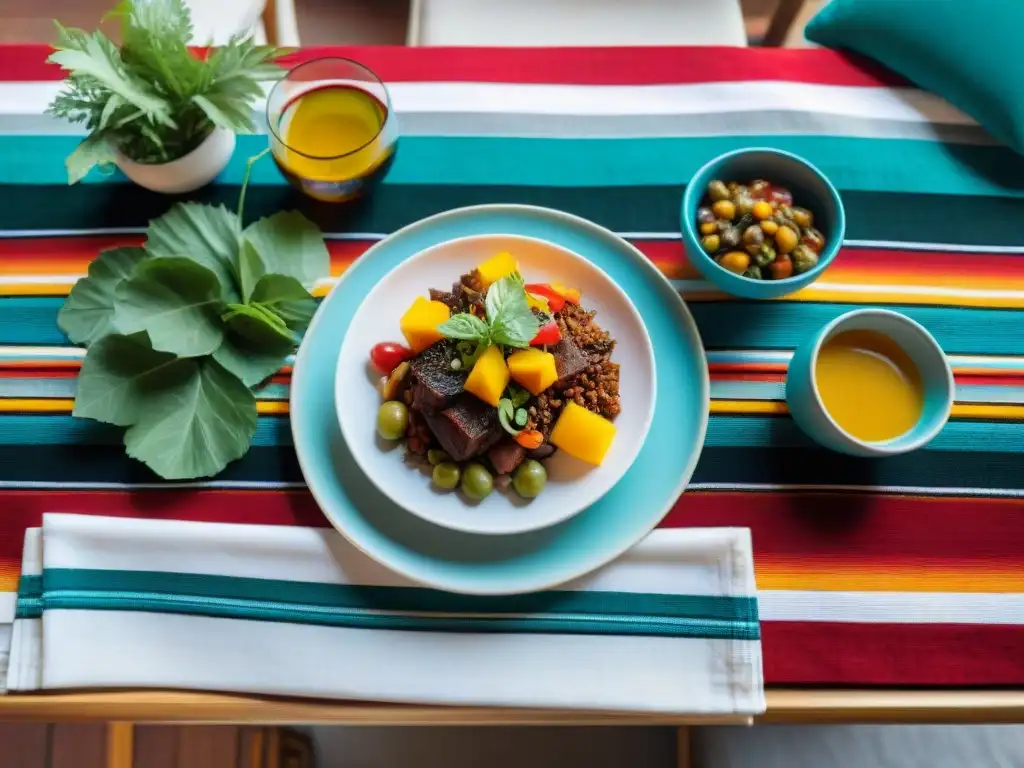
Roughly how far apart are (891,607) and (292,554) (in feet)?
2.61

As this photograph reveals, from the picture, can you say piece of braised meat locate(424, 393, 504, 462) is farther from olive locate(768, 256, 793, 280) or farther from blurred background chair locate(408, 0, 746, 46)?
blurred background chair locate(408, 0, 746, 46)

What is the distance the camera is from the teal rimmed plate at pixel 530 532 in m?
0.95

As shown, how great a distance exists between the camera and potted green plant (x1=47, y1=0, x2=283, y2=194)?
96 centimetres

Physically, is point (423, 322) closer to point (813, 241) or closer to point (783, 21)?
point (813, 241)

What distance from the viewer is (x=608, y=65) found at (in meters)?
1.25

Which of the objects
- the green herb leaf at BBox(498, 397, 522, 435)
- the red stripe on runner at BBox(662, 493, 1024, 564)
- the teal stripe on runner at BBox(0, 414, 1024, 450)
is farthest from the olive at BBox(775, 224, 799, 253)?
the green herb leaf at BBox(498, 397, 522, 435)

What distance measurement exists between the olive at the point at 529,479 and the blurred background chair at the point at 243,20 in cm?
104

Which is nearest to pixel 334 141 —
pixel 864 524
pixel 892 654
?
pixel 864 524

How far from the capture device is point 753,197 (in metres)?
1.06

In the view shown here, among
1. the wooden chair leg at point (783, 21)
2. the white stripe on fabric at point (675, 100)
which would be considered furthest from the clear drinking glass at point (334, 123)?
the wooden chair leg at point (783, 21)

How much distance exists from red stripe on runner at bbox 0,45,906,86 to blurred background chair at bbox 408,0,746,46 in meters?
0.32

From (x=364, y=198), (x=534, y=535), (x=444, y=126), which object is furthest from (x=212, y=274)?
(x=534, y=535)

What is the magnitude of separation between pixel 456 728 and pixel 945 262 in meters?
1.31

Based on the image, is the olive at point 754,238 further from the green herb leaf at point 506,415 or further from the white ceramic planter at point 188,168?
the white ceramic planter at point 188,168
